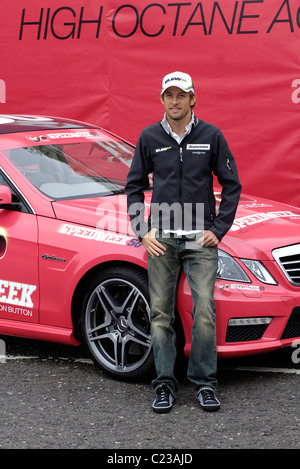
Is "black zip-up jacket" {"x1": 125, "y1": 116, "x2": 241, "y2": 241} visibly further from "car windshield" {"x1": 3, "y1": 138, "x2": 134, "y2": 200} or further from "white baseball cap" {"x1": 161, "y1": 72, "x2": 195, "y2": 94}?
"car windshield" {"x1": 3, "y1": 138, "x2": 134, "y2": 200}

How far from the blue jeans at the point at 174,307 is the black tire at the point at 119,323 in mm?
209

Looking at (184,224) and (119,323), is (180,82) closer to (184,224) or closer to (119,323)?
(184,224)

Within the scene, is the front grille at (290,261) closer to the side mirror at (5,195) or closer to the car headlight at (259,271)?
the car headlight at (259,271)

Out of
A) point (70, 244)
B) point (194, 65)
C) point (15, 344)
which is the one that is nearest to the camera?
point (70, 244)

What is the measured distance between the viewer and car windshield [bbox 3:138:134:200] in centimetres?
543

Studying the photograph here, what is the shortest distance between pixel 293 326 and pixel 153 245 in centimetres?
99

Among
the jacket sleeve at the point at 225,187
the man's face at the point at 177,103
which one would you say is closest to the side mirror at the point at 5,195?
the man's face at the point at 177,103

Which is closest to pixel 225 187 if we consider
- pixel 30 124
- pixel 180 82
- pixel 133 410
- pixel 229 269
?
pixel 229 269

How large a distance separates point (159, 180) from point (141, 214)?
0.73 ft

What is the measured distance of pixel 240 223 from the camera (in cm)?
507

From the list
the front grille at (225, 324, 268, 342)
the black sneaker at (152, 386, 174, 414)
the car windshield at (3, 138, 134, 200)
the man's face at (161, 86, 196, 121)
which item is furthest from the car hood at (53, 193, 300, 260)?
the black sneaker at (152, 386, 174, 414)
